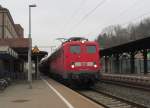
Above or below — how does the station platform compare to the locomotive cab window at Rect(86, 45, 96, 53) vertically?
below

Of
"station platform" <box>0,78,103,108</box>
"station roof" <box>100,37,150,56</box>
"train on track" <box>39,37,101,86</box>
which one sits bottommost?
"station platform" <box>0,78,103,108</box>

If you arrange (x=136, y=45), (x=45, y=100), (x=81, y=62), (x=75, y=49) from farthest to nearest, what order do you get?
(x=136, y=45), (x=75, y=49), (x=81, y=62), (x=45, y=100)

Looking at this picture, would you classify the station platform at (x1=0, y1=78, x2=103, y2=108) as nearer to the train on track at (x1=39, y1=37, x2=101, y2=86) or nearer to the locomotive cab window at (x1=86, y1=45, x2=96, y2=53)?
the train on track at (x1=39, y1=37, x2=101, y2=86)

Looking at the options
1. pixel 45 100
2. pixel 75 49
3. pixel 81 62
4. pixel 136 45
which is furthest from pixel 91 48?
pixel 136 45

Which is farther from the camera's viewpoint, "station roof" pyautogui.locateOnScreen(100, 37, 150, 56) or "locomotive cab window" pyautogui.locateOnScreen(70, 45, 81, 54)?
"station roof" pyautogui.locateOnScreen(100, 37, 150, 56)

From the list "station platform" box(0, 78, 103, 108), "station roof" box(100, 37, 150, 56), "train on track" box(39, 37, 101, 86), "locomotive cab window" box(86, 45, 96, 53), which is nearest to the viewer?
"station platform" box(0, 78, 103, 108)

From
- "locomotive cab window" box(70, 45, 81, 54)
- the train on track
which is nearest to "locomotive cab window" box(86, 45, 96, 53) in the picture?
the train on track

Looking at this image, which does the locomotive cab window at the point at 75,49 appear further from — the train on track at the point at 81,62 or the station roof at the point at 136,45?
the station roof at the point at 136,45

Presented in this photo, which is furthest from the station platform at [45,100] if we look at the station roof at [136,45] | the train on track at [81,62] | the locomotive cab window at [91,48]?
the station roof at [136,45]

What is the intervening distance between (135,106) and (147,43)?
20327mm

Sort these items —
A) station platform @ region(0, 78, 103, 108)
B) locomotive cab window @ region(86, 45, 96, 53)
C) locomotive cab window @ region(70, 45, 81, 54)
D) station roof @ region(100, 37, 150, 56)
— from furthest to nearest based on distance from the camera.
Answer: station roof @ region(100, 37, 150, 56)
locomotive cab window @ region(86, 45, 96, 53)
locomotive cab window @ region(70, 45, 81, 54)
station platform @ region(0, 78, 103, 108)

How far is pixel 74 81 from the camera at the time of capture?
26609mm

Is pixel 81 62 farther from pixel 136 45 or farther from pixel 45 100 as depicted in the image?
pixel 136 45

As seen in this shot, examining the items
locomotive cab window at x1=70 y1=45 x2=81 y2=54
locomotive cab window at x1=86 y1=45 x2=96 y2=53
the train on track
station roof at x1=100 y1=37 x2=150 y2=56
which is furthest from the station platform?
station roof at x1=100 y1=37 x2=150 y2=56
